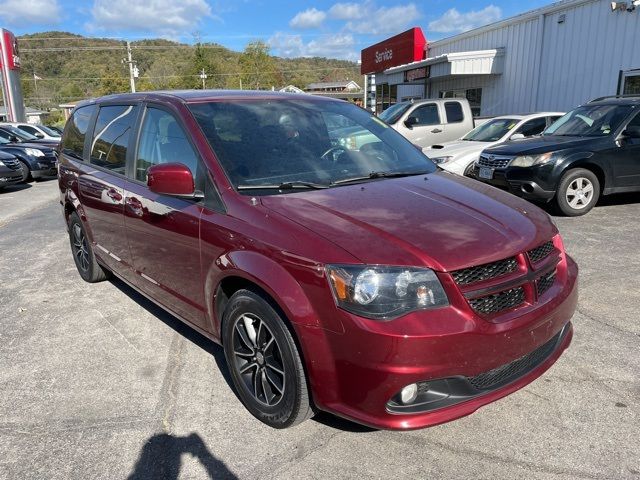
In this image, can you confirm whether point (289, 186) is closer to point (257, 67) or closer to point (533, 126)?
point (533, 126)

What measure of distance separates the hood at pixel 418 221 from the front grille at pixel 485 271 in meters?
0.03

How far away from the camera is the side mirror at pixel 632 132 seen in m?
7.65

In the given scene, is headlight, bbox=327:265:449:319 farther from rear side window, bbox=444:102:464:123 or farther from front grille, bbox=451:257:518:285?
rear side window, bbox=444:102:464:123

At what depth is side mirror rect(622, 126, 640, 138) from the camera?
25.1 ft

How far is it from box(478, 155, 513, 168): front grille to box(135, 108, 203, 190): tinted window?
580cm

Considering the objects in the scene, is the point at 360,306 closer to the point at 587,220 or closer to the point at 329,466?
the point at 329,466

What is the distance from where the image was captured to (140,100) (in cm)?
403

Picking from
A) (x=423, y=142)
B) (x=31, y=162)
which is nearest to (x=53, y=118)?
(x=31, y=162)

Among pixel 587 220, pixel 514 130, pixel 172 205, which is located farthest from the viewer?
pixel 514 130

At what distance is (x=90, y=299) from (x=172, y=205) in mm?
2220

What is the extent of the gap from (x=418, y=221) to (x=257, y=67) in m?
89.4

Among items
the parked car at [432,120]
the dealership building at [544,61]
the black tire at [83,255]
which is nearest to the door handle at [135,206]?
the black tire at [83,255]

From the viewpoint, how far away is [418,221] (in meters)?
2.65

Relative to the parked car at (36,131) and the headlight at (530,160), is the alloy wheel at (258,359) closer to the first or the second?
the headlight at (530,160)
